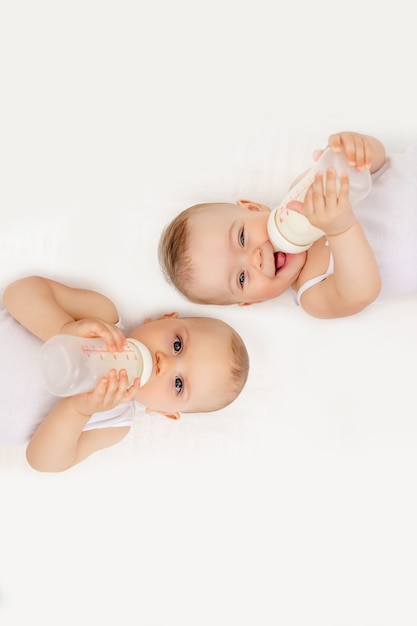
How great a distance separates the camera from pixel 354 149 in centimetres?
132

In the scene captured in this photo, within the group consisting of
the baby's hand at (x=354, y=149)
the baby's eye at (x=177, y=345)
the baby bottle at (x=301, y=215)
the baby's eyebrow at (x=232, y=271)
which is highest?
the baby's hand at (x=354, y=149)

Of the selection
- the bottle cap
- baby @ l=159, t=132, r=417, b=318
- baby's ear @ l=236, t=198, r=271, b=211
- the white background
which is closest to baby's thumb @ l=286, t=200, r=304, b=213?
baby @ l=159, t=132, r=417, b=318

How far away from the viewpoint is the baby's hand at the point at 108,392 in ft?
4.13

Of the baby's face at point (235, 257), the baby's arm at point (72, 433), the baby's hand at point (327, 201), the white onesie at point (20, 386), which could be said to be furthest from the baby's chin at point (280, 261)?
the white onesie at point (20, 386)

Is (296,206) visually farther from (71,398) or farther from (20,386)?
(20,386)

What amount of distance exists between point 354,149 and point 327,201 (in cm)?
13

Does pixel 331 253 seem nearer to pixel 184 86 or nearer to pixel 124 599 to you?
pixel 184 86

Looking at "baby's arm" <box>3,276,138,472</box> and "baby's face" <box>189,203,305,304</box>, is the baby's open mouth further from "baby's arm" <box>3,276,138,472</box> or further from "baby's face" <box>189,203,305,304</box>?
"baby's arm" <box>3,276,138,472</box>

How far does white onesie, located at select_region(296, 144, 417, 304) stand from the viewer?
1532 millimetres

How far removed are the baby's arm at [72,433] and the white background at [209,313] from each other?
11cm

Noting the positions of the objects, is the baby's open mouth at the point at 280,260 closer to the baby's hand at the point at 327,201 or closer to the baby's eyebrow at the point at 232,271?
the baby's eyebrow at the point at 232,271

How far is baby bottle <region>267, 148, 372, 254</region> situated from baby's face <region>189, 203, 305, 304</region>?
4 centimetres

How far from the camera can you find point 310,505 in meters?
1.70

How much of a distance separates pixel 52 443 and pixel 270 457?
56cm
